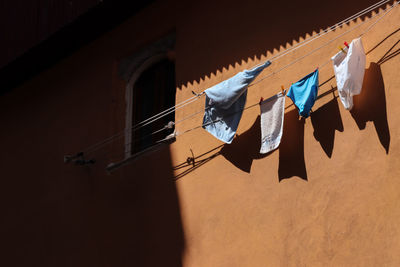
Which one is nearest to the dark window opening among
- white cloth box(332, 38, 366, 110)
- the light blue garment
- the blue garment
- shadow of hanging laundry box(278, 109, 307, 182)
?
the light blue garment

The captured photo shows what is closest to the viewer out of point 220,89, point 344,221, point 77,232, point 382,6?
point 344,221

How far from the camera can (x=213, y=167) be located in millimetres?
9625

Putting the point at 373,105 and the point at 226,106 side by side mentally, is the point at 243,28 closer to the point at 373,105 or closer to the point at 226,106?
the point at 226,106

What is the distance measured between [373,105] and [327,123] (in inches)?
21.5

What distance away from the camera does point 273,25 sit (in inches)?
385

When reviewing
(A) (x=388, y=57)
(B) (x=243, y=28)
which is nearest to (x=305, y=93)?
(A) (x=388, y=57)

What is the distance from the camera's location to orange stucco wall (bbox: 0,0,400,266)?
27.1ft

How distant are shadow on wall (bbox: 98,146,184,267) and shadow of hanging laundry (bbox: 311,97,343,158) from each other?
6.53ft

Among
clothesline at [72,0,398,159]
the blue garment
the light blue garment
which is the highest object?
clothesline at [72,0,398,159]

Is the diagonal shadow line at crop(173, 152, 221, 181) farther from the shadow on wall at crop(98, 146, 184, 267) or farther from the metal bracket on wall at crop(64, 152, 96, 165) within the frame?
the metal bracket on wall at crop(64, 152, 96, 165)

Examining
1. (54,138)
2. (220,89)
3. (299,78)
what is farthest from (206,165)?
(54,138)

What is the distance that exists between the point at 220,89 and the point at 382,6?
1.99 m

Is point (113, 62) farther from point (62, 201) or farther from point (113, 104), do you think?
point (62, 201)

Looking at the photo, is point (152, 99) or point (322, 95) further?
point (152, 99)
